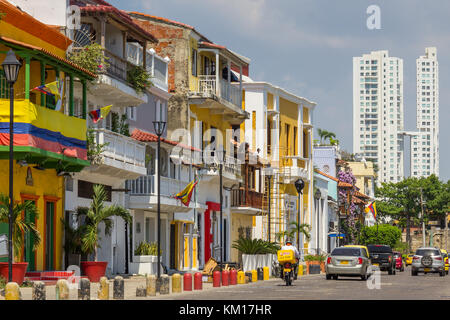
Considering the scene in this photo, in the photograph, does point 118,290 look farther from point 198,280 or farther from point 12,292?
point 198,280

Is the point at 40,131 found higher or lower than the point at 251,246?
higher

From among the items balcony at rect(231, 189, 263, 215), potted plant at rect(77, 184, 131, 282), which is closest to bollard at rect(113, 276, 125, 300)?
potted plant at rect(77, 184, 131, 282)

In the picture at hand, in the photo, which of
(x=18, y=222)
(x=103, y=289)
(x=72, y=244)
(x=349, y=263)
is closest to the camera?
(x=103, y=289)

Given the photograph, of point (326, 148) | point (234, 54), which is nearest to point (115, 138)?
point (234, 54)

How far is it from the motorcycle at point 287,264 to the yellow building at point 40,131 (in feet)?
26.3

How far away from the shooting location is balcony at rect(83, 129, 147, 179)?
3759cm

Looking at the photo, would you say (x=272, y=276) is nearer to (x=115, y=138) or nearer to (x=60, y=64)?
(x=115, y=138)

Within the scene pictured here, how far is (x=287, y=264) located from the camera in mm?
37812

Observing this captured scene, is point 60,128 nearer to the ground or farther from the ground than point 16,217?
farther from the ground

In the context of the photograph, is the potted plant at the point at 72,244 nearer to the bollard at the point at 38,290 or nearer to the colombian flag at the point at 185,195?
the colombian flag at the point at 185,195

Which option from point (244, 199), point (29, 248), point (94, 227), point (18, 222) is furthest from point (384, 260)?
point (18, 222)

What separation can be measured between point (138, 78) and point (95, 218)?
25.0 ft

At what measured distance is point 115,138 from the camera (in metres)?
38.8
